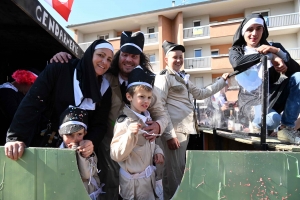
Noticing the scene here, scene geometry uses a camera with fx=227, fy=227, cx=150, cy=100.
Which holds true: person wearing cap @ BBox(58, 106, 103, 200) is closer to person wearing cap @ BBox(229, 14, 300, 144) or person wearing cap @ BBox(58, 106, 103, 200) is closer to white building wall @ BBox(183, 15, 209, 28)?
person wearing cap @ BBox(229, 14, 300, 144)

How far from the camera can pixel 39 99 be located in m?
2.03

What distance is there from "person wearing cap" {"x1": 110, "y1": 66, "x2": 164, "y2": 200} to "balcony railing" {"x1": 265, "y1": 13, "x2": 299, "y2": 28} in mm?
20682

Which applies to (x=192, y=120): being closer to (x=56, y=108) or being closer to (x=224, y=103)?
(x=224, y=103)

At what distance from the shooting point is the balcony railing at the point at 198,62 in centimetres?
2067

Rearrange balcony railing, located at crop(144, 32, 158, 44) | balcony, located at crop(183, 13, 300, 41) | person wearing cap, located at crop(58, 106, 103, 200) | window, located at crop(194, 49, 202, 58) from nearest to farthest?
1. person wearing cap, located at crop(58, 106, 103, 200)
2. balcony, located at crop(183, 13, 300, 41)
3. window, located at crop(194, 49, 202, 58)
4. balcony railing, located at crop(144, 32, 158, 44)

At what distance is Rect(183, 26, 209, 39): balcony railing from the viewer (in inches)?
812

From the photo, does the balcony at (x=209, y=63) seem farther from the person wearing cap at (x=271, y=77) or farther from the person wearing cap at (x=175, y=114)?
the person wearing cap at (x=271, y=77)

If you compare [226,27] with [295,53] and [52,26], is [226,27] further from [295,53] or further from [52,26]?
[52,26]

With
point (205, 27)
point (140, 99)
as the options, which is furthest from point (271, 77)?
point (205, 27)

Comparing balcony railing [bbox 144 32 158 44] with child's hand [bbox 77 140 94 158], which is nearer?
child's hand [bbox 77 140 94 158]

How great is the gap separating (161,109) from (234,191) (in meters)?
1.18

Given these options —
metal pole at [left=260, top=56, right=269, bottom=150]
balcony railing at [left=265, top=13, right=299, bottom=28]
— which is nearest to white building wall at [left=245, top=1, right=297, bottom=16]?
balcony railing at [left=265, top=13, right=299, bottom=28]

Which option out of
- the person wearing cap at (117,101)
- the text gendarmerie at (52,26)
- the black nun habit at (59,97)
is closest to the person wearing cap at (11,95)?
the text gendarmerie at (52,26)

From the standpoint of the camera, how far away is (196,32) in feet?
68.6
